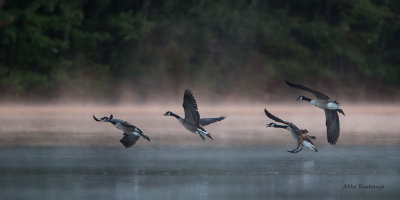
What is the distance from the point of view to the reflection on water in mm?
9500

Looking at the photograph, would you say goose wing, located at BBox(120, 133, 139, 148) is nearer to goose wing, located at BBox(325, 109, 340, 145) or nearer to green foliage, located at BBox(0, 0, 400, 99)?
goose wing, located at BBox(325, 109, 340, 145)

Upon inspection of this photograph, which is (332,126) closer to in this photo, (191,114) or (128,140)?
(191,114)

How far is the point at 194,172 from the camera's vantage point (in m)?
11.1

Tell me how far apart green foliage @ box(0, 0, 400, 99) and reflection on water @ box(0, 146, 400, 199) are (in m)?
15.2

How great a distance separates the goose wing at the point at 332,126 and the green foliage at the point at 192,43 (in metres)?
16.8

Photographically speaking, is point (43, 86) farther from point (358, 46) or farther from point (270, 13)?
point (358, 46)

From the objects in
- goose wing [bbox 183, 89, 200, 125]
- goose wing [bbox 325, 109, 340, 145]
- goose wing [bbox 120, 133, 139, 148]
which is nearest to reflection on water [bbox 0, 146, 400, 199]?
goose wing [bbox 120, 133, 139, 148]

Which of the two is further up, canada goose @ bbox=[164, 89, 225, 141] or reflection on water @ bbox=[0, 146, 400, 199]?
canada goose @ bbox=[164, 89, 225, 141]

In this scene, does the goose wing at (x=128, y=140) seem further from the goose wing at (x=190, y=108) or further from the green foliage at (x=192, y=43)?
the green foliage at (x=192, y=43)

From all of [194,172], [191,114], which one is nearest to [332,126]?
[191,114]

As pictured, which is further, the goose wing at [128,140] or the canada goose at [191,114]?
the canada goose at [191,114]

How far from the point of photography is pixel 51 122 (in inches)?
786

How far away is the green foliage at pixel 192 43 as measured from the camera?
28.6 m

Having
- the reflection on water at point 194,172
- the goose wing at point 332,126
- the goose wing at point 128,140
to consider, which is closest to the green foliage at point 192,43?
the reflection on water at point 194,172
